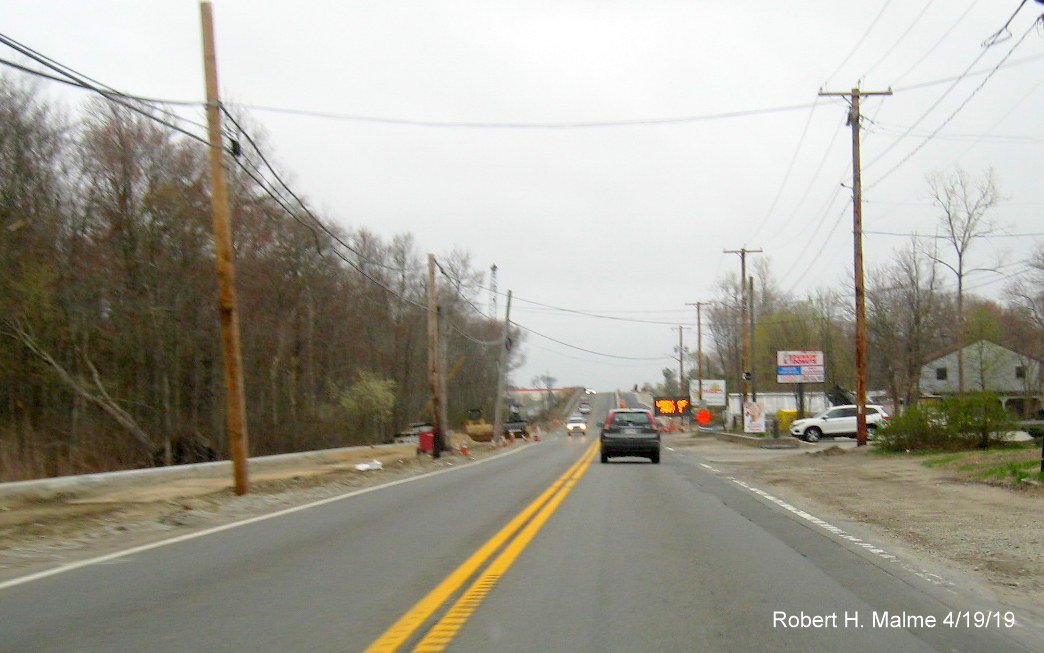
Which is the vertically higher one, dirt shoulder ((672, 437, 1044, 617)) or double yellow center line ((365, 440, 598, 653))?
A: double yellow center line ((365, 440, 598, 653))

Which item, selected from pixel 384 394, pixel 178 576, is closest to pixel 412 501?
pixel 178 576

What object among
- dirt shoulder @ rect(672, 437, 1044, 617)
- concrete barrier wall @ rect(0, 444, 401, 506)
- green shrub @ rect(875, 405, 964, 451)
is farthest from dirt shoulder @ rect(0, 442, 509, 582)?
green shrub @ rect(875, 405, 964, 451)

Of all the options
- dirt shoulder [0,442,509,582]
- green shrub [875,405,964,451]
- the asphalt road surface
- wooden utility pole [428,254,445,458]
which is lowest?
dirt shoulder [0,442,509,582]

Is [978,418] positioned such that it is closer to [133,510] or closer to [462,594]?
[133,510]

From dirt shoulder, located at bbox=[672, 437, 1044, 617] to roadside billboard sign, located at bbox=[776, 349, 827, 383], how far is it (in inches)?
1118

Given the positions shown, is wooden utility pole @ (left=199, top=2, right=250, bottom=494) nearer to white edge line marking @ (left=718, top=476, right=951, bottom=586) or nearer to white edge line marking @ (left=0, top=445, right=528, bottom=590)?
white edge line marking @ (left=0, top=445, right=528, bottom=590)

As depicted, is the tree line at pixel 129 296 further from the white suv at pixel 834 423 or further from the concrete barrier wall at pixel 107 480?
the white suv at pixel 834 423

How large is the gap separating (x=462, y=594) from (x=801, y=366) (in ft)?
171

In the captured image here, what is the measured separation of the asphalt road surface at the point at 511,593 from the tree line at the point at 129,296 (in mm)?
14688

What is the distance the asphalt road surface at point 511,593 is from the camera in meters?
6.73

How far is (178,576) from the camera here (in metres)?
9.41

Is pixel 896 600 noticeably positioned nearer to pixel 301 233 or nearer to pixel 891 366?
pixel 301 233

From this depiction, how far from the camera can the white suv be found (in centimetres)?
4625

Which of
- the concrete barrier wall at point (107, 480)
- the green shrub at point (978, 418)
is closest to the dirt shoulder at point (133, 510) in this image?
the concrete barrier wall at point (107, 480)
